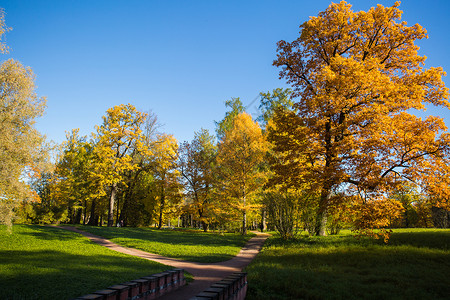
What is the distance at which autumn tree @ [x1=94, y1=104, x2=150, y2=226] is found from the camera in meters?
26.6

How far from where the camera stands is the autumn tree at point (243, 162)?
841 inches

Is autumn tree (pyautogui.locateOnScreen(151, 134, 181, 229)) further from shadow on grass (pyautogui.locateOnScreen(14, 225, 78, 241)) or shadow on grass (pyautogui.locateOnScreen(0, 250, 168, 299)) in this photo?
shadow on grass (pyautogui.locateOnScreen(0, 250, 168, 299))

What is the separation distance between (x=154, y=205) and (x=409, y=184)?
28461 mm

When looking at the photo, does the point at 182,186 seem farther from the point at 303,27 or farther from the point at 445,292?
the point at 445,292

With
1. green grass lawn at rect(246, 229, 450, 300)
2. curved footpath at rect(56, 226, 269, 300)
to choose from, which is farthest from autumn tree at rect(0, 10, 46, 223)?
green grass lawn at rect(246, 229, 450, 300)

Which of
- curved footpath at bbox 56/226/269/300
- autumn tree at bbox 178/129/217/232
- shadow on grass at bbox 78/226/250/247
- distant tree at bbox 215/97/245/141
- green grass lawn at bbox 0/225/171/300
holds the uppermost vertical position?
distant tree at bbox 215/97/245/141

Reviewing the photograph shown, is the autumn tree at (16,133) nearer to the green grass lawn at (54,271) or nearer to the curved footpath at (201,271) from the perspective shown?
the green grass lawn at (54,271)

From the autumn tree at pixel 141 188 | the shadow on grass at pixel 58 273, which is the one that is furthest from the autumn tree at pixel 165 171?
the shadow on grass at pixel 58 273

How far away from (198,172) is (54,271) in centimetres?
2052

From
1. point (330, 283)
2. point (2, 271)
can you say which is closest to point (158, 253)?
point (2, 271)

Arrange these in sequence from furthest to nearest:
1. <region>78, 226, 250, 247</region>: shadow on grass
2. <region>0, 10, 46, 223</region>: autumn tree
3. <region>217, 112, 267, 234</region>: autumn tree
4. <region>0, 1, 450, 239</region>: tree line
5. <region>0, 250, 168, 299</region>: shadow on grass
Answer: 1. <region>217, 112, 267, 234</region>: autumn tree
2. <region>78, 226, 250, 247</region>: shadow on grass
3. <region>0, 10, 46, 223</region>: autumn tree
4. <region>0, 1, 450, 239</region>: tree line
5. <region>0, 250, 168, 299</region>: shadow on grass

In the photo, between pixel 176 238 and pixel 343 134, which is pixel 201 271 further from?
pixel 176 238

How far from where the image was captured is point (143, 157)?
3247cm

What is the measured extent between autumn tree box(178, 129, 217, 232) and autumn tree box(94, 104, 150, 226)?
529 centimetres
